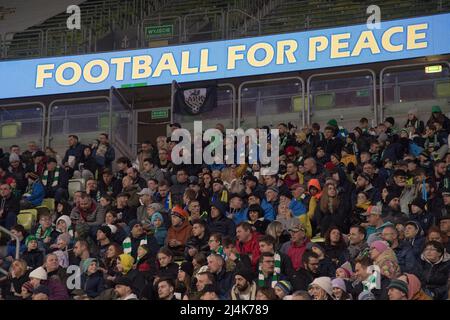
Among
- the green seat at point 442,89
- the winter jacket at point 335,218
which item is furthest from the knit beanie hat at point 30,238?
the green seat at point 442,89

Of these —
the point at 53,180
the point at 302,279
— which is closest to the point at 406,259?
the point at 302,279

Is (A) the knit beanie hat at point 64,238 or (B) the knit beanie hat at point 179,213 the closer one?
(B) the knit beanie hat at point 179,213

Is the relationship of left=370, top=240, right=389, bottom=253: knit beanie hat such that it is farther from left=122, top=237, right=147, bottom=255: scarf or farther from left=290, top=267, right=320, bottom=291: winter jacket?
left=122, top=237, right=147, bottom=255: scarf

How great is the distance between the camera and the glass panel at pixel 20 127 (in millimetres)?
22094

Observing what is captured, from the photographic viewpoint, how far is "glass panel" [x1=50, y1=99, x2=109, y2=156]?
21.8 metres

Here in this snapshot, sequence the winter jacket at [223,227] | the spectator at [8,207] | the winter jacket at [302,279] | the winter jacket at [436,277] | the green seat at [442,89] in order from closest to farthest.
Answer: the winter jacket at [436,277]
the winter jacket at [302,279]
the winter jacket at [223,227]
the spectator at [8,207]
the green seat at [442,89]

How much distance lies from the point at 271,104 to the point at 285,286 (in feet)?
28.1

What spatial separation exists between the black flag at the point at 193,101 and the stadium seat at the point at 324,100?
5.82ft

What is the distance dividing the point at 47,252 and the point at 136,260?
66.0 inches

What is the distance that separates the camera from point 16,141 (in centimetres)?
2209

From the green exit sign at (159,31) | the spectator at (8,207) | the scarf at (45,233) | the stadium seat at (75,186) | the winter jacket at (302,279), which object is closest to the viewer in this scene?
the winter jacket at (302,279)

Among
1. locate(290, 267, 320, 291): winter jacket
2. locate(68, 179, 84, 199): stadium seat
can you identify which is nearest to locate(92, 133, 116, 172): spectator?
locate(68, 179, 84, 199): stadium seat

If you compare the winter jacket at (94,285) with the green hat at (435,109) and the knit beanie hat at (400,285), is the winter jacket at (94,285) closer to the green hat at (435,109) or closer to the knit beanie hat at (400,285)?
the knit beanie hat at (400,285)

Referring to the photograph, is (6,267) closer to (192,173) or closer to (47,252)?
(47,252)
